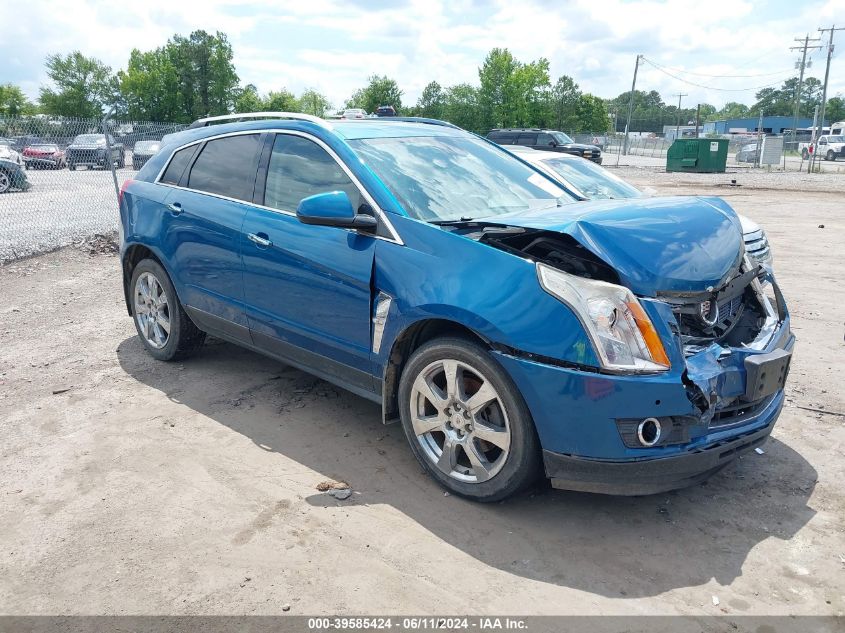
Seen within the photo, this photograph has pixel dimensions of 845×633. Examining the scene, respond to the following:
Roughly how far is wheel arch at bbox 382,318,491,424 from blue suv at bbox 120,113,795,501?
0.5 inches

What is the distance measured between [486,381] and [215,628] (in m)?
1.50

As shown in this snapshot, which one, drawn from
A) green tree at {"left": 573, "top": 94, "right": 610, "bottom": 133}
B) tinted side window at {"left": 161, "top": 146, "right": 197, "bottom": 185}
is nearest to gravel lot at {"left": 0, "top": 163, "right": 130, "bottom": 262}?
tinted side window at {"left": 161, "top": 146, "right": 197, "bottom": 185}

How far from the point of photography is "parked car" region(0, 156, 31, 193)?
42.5 feet

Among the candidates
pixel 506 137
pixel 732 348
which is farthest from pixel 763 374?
pixel 506 137

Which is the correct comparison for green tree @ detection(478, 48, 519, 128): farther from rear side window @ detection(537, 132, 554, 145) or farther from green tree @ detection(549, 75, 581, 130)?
rear side window @ detection(537, 132, 554, 145)

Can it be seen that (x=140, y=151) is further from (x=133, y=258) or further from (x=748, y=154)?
(x=748, y=154)

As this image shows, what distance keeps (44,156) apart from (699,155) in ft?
101

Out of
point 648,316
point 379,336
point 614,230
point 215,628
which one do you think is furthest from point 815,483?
point 215,628

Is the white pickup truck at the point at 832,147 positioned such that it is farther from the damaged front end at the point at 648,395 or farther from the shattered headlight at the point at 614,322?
the shattered headlight at the point at 614,322

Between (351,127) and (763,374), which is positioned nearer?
(763,374)

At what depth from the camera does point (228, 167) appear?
473cm

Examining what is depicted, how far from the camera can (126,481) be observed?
3.68m

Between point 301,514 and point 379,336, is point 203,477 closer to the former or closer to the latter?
point 301,514

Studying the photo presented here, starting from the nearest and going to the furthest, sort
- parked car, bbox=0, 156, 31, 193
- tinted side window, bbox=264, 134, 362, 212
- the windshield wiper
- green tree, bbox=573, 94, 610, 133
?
1. the windshield wiper
2. tinted side window, bbox=264, 134, 362, 212
3. parked car, bbox=0, 156, 31, 193
4. green tree, bbox=573, 94, 610, 133
